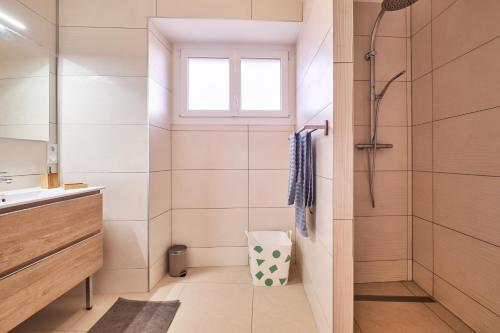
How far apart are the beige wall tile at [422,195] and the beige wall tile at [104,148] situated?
79.0 inches

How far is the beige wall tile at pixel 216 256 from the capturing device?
85.8 inches

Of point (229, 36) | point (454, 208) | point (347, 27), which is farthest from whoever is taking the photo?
point (229, 36)

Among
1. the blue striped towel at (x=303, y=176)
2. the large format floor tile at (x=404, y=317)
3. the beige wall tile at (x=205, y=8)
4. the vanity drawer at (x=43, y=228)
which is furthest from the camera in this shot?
the beige wall tile at (x=205, y=8)

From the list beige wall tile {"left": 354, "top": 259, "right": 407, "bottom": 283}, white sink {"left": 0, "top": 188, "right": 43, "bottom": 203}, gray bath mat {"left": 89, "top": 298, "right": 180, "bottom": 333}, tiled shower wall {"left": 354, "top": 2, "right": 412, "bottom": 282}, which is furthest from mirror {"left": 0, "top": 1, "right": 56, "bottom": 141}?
beige wall tile {"left": 354, "top": 259, "right": 407, "bottom": 283}

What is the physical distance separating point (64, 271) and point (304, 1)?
93.9 inches

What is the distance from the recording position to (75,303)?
1.66 meters

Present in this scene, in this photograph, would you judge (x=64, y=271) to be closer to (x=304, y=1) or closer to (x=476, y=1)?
(x=304, y=1)

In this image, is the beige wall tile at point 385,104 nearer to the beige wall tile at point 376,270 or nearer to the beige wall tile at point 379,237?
the beige wall tile at point 379,237

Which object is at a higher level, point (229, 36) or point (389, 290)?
point (229, 36)

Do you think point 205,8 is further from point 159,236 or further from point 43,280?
point 43,280

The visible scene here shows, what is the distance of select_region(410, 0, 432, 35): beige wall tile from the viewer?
1.66m

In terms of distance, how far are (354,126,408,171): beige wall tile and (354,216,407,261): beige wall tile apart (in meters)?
0.40

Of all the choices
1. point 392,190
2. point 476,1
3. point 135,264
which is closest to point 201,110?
point 135,264

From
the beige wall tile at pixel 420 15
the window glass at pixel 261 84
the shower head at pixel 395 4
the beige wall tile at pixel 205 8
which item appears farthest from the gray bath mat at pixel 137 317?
the beige wall tile at pixel 420 15
